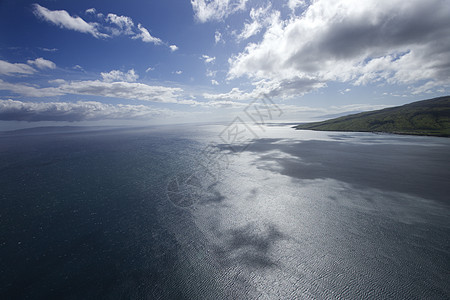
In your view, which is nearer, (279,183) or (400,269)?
(400,269)

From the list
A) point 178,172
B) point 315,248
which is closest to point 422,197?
point 315,248

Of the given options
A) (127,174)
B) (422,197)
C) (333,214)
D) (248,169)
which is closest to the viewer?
(333,214)

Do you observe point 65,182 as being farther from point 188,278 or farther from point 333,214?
point 333,214

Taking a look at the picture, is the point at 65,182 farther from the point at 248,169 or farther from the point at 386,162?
the point at 386,162

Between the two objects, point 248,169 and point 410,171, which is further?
point 248,169

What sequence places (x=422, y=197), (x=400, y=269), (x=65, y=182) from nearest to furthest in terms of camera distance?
(x=400, y=269) → (x=422, y=197) → (x=65, y=182)

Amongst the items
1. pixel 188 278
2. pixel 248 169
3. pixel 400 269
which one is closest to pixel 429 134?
pixel 248 169
